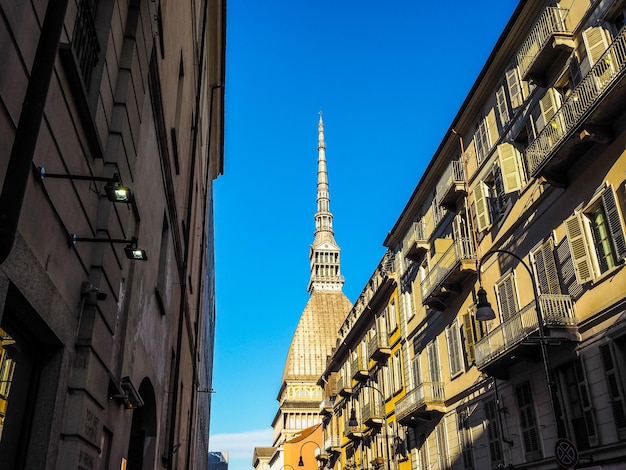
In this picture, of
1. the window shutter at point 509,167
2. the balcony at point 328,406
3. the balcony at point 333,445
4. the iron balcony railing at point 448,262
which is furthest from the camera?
the balcony at point 328,406

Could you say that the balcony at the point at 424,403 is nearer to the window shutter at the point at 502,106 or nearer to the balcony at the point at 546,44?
the window shutter at the point at 502,106

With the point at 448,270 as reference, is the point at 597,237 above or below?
below

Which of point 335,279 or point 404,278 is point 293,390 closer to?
point 335,279

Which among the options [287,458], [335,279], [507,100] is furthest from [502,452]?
[335,279]

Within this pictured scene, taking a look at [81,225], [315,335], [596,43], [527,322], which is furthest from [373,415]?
[315,335]

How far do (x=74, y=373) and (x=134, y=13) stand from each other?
5.26 meters

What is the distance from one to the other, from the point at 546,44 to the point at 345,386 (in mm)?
34280

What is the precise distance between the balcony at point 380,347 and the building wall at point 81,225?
24.0m

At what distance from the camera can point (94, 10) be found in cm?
770

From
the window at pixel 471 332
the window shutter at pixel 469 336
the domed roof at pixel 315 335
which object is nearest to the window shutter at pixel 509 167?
the window at pixel 471 332

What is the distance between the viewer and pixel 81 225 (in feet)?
23.0

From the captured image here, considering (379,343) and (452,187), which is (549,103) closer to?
(452,187)

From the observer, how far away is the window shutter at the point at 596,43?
52.5 feet

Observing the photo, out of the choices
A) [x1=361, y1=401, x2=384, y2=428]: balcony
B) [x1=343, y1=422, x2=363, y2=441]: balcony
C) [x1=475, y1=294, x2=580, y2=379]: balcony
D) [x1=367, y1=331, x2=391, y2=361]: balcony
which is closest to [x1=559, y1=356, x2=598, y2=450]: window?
[x1=475, y1=294, x2=580, y2=379]: balcony
